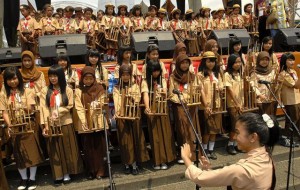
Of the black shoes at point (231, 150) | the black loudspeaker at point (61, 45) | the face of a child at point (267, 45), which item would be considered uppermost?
the black loudspeaker at point (61, 45)

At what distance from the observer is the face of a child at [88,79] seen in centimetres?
401

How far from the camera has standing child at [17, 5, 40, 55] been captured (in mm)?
7887

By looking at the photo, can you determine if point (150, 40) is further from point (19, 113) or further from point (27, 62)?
point (19, 113)

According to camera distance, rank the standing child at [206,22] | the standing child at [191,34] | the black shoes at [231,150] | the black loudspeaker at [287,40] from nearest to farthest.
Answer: the black shoes at [231,150] → the black loudspeaker at [287,40] → the standing child at [191,34] → the standing child at [206,22]

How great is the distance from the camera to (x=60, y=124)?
397 cm

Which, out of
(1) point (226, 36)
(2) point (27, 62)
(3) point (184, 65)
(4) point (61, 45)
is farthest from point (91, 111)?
(1) point (226, 36)

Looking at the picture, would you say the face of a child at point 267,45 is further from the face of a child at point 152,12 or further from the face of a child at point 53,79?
the face of a child at point 152,12

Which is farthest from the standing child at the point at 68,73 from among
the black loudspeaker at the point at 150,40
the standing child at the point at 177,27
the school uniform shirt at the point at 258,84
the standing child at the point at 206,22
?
the standing child at the point at 206,22

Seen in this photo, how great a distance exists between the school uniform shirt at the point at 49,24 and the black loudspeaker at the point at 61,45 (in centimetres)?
270

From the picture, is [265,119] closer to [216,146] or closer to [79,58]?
[216,146]

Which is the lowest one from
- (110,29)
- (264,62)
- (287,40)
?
(264,62)

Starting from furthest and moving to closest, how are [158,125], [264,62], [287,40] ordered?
[287,40], [264,62], [158,125]

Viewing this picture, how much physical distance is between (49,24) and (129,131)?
17.0 feet

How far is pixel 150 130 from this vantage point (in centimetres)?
445
